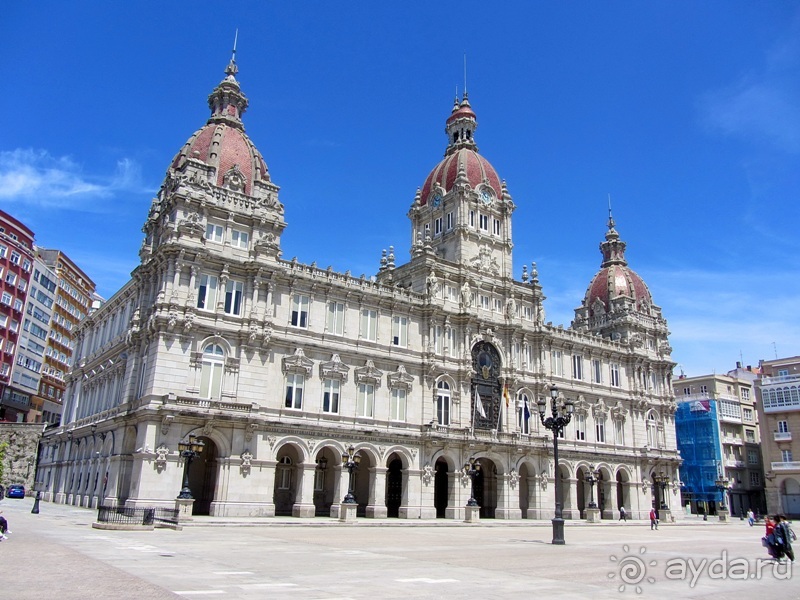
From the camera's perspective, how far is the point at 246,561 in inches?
735

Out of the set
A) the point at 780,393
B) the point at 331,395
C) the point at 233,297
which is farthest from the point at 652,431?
the point at 233,297

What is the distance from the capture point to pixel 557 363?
6369 centimetres

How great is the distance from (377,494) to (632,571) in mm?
31194

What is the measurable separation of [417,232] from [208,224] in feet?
83.2

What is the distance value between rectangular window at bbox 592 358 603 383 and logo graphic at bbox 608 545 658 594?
4355 centimetres

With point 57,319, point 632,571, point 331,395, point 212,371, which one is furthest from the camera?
point 57,319

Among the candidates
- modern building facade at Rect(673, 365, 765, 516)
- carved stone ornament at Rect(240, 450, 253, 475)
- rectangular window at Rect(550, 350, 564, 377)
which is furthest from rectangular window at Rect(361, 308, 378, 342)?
modern building facade at Rect(673, 365, 765, 516)

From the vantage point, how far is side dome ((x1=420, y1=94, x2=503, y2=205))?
6425cm

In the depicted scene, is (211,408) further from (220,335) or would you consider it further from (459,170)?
(459,170)

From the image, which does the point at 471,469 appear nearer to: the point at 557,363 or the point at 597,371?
the point at 557,363

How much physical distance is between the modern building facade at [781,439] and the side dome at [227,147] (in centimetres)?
6857

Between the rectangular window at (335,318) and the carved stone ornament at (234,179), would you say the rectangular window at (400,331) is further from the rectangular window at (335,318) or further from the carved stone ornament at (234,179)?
the carved stone ornament at (234,179)

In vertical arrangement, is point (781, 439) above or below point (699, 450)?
above

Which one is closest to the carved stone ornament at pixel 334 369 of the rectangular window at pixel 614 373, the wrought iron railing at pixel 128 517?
the wrought iron railing at pixel 128 517
